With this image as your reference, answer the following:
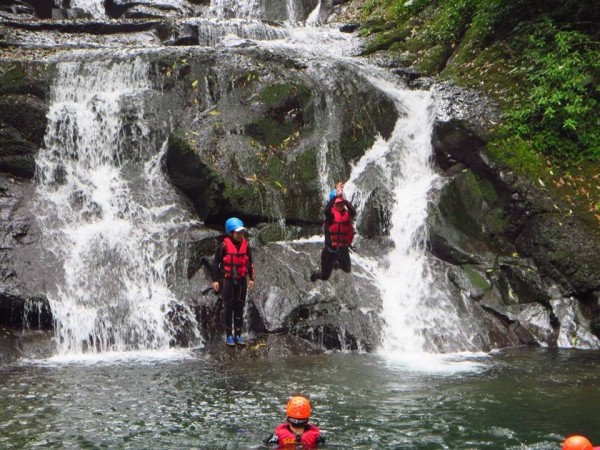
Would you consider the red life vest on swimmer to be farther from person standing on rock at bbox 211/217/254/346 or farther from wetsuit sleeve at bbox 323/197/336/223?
wetsuit sleeve at bbox 323/197/336/223

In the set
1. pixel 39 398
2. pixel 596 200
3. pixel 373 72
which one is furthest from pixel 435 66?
pixel 39 398

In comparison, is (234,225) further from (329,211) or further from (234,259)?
(329,211)

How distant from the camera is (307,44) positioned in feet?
62.0

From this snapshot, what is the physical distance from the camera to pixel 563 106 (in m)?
13.8

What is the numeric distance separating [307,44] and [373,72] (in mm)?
3417

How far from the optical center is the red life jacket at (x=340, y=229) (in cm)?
1159

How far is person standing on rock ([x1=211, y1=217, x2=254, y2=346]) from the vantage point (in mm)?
10406

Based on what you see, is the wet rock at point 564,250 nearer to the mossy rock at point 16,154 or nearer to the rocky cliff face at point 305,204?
the rocky cliff face at point 305,204

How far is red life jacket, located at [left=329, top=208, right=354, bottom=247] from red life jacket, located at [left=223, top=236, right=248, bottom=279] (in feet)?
6.07

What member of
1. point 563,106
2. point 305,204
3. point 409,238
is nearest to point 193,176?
point 305,204

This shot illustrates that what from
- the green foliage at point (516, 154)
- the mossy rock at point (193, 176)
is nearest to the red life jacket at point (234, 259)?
the mossy rock at point (193, 176)

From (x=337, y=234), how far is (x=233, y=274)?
7.15 feet

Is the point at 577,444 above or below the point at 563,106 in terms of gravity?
below

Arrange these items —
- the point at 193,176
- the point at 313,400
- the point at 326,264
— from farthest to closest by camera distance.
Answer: the point at 193,176
the point at 326,264
the point at 313,400
